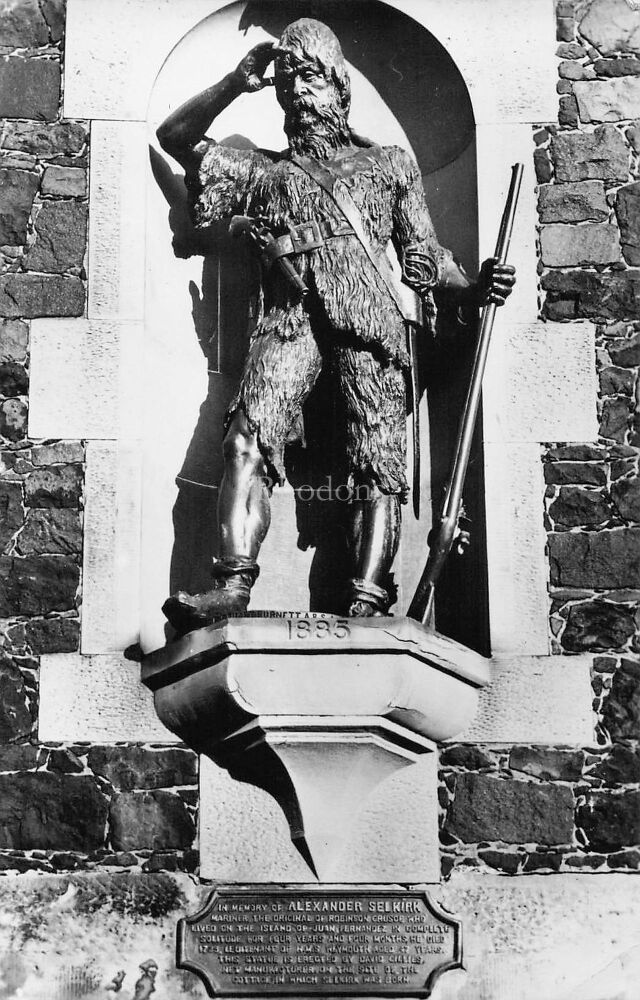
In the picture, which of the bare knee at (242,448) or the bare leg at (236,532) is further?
the bare knee at (242,448)

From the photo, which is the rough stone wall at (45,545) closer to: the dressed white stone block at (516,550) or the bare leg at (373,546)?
the bare leg at (373,546)

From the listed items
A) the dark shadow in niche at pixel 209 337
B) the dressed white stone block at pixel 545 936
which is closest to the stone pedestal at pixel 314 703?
the dressed white stone block at pixel 545 936

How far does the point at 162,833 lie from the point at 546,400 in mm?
2046

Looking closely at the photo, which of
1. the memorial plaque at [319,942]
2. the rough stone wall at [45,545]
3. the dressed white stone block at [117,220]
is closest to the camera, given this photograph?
the memorial plaque at [319,942]

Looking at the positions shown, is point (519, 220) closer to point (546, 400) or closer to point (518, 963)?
point (546, 400)

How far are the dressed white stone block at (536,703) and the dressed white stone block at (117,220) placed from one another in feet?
6.08

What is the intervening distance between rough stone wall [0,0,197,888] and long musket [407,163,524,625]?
1012mm

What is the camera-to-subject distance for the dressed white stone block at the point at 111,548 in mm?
6344

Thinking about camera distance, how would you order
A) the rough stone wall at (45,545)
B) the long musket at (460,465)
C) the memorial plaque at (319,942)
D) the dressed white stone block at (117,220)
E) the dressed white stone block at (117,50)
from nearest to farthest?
the memorial plaque at (319,942), the rough stone wall at (45,545), the long musket at (460,465), the dressed white stone block at (117,220), the dressed white stone block at (117,50)

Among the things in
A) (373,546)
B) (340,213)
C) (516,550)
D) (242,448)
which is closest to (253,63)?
(340,213)

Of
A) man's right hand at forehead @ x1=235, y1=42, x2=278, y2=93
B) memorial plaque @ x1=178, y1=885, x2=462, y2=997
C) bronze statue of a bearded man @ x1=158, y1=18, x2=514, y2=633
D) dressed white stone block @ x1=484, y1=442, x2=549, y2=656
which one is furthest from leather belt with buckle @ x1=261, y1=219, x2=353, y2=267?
memorial plaque @ x1=178, y1=885, x2=462, y2=997

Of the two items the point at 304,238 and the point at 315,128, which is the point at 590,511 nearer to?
the point at 304,238

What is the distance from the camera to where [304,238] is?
21.5 ft

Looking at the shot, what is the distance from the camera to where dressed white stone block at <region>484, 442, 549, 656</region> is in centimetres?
641
